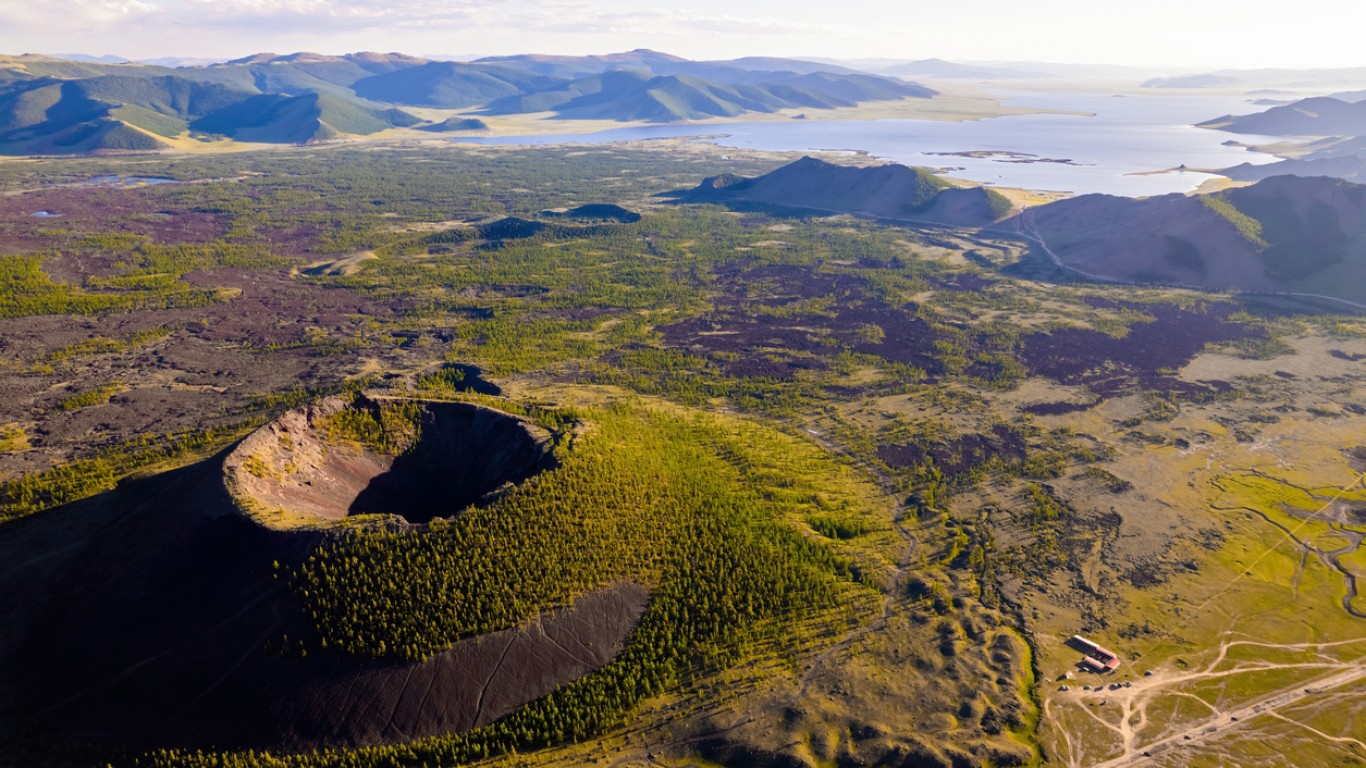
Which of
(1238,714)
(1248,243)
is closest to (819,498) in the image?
(1238,714)

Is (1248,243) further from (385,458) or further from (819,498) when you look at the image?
(385,458)

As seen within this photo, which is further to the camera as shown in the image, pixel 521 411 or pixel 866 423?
pixel 866 423

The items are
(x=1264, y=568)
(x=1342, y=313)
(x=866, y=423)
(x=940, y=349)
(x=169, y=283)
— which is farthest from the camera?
(x=169, y=283)

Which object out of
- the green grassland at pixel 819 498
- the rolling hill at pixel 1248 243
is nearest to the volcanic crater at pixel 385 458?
the green grassland at pixel 819 498

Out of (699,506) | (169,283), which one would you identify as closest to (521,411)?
(699,506)

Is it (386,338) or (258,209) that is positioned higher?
(258,209)

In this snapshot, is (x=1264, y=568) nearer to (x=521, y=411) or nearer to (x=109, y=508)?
(x=521, y=411)

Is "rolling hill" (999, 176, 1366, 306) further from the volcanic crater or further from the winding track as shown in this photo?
the volcanic crater

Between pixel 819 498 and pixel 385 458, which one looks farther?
pixel 819 498
